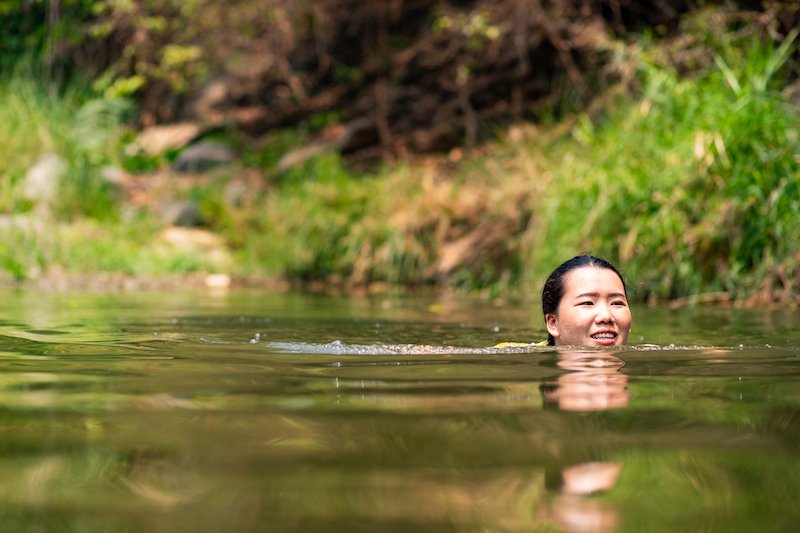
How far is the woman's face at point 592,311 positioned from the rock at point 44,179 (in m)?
10.7

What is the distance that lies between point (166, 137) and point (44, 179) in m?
4.38

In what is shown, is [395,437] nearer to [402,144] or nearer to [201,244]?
[201,244]

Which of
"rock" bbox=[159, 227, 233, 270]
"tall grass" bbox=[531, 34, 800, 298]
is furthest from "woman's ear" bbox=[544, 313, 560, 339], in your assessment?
"rock" bbox=[159, 227, 233, 270]

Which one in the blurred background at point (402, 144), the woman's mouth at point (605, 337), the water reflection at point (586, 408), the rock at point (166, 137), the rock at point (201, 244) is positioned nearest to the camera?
the water reflection at point (586, 408)

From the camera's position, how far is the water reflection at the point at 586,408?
5.24 feet

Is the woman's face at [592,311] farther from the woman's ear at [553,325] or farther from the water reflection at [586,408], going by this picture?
the water reflection at [586,408]

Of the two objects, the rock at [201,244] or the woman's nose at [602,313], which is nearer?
the woman's nose at [602,313]

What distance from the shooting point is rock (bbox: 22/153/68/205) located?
14.2 meters

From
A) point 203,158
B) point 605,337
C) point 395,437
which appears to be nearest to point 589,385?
point 395,437

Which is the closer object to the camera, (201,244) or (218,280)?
(218,280)

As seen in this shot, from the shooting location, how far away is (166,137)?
61.2 feet

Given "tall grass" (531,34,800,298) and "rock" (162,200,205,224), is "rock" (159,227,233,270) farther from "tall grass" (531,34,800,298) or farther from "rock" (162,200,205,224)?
"tall grass" (531,34,800,298)

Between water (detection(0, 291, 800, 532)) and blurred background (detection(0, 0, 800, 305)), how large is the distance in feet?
12.3

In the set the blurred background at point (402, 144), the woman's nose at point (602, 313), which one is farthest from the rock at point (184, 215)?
the woman's nose at point (602, 313)
